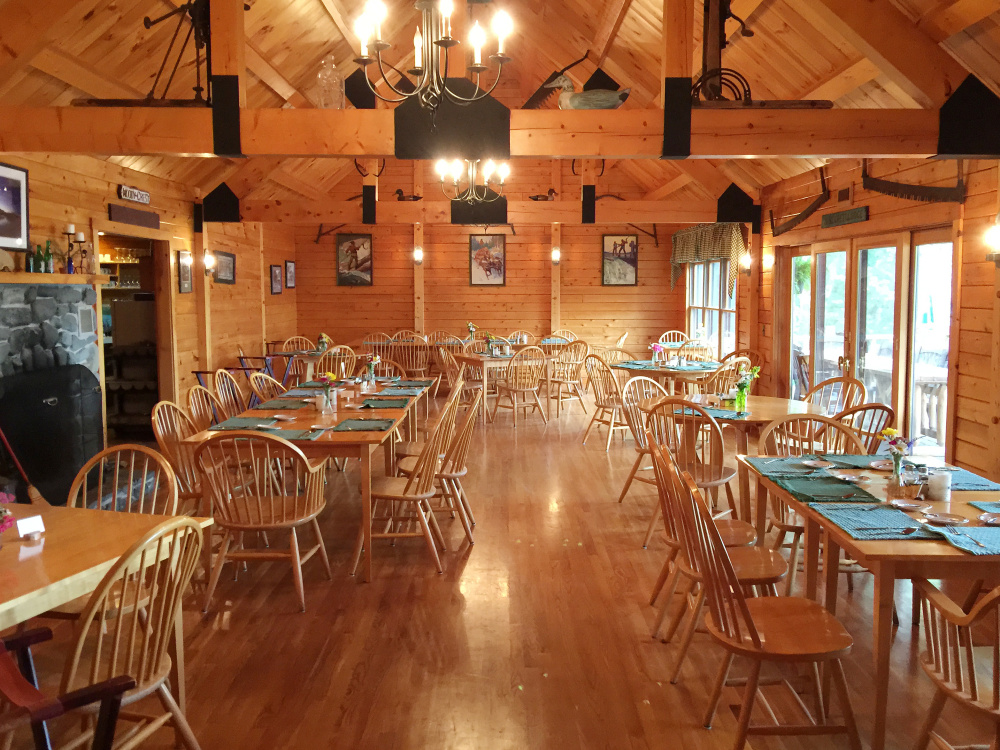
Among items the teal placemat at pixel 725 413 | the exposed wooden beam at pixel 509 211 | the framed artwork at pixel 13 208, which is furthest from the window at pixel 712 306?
the framed artwork at pixel 13 208

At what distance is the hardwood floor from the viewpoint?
2512mm

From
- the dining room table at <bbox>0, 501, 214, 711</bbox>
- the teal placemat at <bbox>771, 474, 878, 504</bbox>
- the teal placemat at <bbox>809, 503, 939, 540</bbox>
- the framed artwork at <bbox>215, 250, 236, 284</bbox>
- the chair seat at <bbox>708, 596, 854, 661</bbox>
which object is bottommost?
the chair seat at <bbox>708, 596, 854, 661</bbox>

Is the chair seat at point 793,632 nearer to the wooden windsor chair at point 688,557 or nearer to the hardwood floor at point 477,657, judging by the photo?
the wooden windsor chair at point 688,557

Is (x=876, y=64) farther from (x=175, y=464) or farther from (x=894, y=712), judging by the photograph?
(x=175, y=464)

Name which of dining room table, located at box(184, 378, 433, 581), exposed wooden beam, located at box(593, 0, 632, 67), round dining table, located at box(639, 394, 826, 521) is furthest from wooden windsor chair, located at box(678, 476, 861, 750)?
exposed wooden beam, located at box(593, 0, 632, 67)

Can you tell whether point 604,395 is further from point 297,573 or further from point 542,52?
point 297,573

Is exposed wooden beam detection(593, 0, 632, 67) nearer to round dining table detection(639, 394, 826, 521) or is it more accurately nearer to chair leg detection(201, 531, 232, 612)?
round dining table detection(639, 394, 826, 521)

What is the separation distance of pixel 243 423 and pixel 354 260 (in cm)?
779

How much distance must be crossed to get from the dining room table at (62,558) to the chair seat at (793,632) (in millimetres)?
Result: 1647

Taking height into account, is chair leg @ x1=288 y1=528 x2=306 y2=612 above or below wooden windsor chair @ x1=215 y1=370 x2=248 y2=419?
below

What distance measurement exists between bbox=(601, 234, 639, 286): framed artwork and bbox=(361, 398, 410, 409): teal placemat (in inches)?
287

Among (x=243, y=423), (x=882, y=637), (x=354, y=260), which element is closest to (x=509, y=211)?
(x=354, y=260)

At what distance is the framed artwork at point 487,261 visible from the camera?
38.3ft

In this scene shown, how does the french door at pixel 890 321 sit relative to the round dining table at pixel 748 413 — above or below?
above
